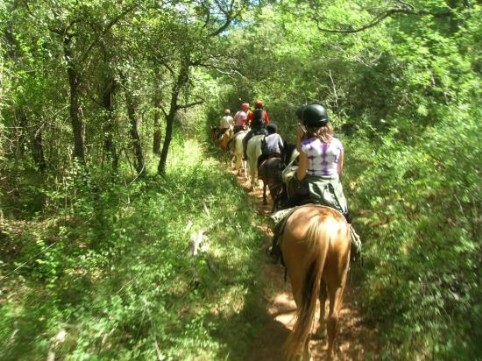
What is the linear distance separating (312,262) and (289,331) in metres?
1.58

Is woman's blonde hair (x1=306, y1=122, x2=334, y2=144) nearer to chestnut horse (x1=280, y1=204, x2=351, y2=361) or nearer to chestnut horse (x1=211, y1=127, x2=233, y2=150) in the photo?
chestnut horse (x1=280, y1=204, x2=351, y2=361)

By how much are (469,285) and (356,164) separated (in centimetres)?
476

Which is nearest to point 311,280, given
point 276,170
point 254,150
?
point 276,170

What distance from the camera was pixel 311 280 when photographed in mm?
3750

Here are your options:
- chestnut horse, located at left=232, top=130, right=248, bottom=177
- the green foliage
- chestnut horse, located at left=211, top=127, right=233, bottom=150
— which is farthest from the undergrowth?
chestnut horse, located at left=211, top=127, right=233, bottom=150

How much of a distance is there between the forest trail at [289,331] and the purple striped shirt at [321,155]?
1.88 metres

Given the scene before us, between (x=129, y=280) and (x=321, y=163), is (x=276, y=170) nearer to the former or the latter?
(x=321, y=163)

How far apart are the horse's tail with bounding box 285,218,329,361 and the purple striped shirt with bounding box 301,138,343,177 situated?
3.43 feet

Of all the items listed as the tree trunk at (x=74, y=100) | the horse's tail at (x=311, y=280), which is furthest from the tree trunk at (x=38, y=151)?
the horse's tail at (x=311, y=280)

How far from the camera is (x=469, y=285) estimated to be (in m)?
3.67

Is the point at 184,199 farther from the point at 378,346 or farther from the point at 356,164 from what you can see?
the point at 378,346

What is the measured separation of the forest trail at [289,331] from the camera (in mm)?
4297

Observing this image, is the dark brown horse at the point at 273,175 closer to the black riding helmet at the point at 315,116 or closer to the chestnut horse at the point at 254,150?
the chestnut horse at the point at 254,150

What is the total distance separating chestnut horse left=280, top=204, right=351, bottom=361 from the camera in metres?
3.64
